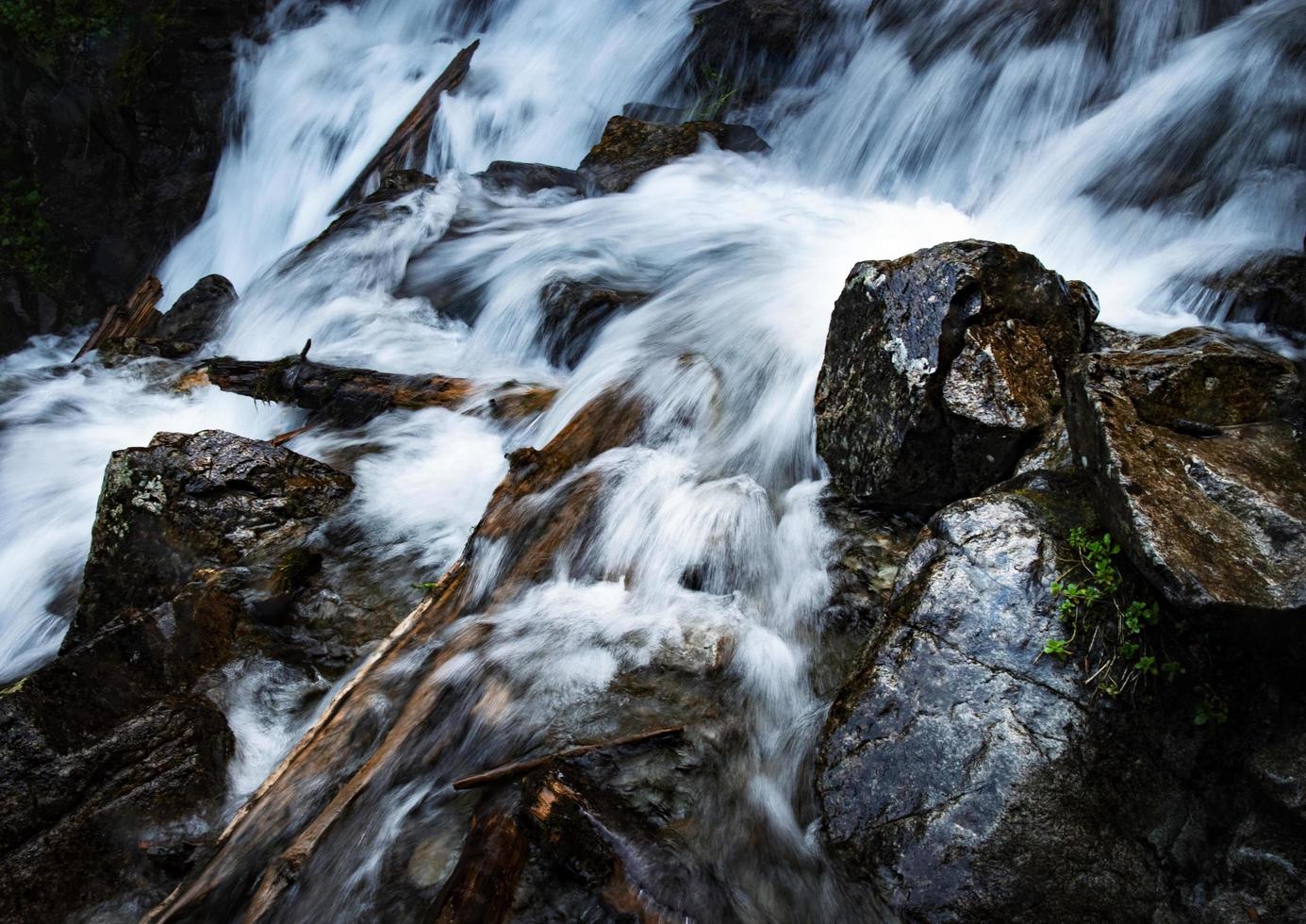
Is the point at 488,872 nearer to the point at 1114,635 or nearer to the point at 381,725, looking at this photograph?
the point at 381,725

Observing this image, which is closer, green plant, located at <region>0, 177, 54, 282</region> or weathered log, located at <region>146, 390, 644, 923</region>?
weathered log, located at <region>146, 390, 644, 923</region>

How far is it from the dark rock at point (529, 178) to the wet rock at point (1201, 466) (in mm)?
6569

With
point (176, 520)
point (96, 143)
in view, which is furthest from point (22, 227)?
point (176, 520)

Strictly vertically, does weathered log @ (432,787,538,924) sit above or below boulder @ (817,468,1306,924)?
above

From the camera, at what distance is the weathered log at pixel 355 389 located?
600cm

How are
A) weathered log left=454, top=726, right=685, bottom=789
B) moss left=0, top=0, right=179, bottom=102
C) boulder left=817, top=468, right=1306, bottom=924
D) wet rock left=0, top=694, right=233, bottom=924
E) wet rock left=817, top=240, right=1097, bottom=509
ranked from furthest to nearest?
moss left=0, top=0, right=179, bottom=102 < wet rock left=817, top=240, right=1097, bottom=509 < wet rock left=0, top=694, right=233, bottom=924 < weathered log left=454, top=726, right=685, bottom=789 < boulder left=817, top=468, right=1306, bottom=924

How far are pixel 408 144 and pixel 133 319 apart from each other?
3.54 m

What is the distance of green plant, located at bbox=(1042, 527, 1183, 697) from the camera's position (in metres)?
2.73

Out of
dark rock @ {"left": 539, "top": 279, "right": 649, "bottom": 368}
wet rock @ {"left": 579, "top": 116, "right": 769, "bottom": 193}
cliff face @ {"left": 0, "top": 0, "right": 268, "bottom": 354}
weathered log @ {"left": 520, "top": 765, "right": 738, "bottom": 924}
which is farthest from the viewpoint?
cliff face @ {"left": 0, "top": 0, "right": 268, "bottom": 354}

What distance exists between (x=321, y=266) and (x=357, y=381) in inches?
105

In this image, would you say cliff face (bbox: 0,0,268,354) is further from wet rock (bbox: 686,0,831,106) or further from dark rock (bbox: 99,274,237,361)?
wet rock (bbox: 686,0,831,106)

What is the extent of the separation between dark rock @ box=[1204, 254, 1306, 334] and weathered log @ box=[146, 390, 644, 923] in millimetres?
3664

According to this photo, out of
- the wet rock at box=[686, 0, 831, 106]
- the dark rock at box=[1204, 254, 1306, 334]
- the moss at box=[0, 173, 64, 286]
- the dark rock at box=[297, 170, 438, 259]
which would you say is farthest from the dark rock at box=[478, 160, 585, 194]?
the moss at box=[0, 173, 64, 286]

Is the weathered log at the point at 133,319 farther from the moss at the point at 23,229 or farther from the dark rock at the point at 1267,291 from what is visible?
the dark rock at the point at 1267,291
